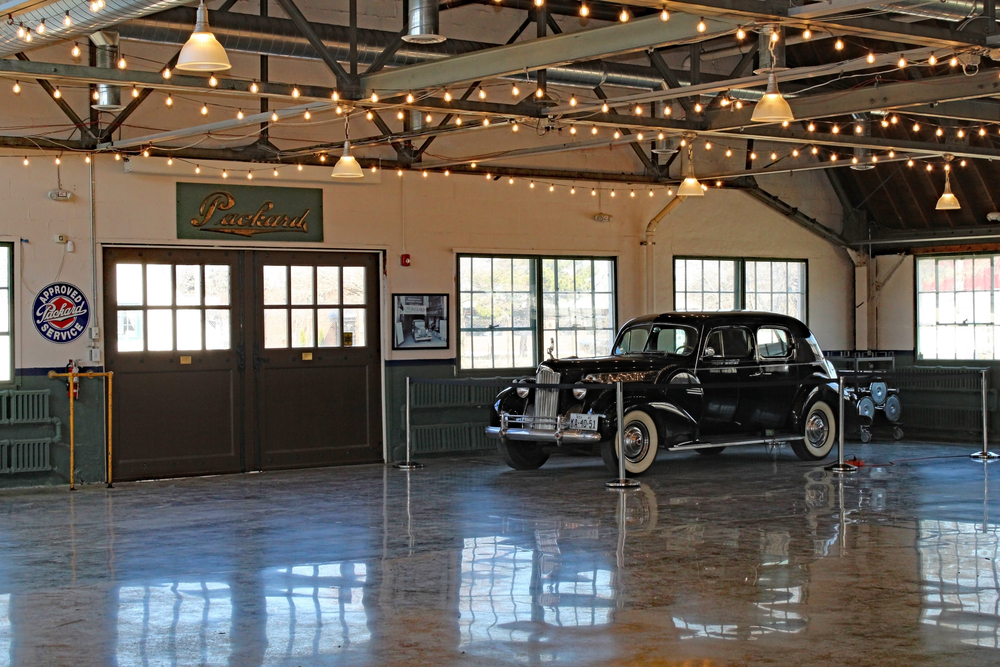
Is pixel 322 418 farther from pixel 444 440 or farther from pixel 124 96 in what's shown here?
pixel 124 96

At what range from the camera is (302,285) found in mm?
13742

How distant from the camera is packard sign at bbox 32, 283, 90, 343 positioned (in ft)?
39.9

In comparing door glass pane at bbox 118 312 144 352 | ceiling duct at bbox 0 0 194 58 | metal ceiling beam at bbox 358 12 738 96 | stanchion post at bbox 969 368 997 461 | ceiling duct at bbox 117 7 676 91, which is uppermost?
ceiling duct at bbox 117 7 676 91

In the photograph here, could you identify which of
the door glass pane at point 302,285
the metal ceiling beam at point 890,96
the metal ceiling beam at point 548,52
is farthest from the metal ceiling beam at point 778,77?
the door glass pane at point 302,285

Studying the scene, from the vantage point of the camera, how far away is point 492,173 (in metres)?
14.9

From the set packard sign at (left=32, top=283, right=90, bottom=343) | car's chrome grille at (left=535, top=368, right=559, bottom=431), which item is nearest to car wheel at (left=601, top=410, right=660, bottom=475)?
car's chrome grille at (left=535, top=368, right=559, bottom=431)

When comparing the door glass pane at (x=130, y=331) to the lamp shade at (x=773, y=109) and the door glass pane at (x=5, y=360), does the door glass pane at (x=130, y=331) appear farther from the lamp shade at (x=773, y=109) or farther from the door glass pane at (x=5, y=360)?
the lamp shade at (x=773, y=109)

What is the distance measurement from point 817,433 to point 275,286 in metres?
6.61

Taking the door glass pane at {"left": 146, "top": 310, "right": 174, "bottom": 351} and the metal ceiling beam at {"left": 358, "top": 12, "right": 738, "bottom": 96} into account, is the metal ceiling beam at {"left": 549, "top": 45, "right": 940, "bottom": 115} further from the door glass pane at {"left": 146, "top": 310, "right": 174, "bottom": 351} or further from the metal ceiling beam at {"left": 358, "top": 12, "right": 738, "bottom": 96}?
the door glass pane at {"left": 146, "top": 310, "right": 174, "bottom": 351}

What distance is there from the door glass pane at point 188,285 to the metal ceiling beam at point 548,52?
168 inches

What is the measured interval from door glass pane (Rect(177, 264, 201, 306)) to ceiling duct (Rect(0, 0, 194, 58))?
5104mm

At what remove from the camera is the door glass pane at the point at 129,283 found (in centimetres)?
1270

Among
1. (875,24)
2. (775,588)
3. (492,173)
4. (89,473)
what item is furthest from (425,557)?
(492,173)

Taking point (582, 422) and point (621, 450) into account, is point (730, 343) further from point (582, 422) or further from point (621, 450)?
point (621, 450)
